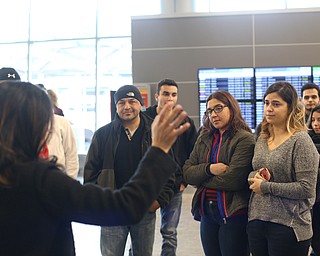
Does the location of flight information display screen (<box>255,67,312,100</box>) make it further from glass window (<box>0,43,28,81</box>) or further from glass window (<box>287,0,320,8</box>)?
glass window (<box>0,43,28,81</box>)

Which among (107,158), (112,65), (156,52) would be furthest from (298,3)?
(107,158)

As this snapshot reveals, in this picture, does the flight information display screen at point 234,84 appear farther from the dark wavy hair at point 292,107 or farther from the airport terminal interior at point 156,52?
the dark wavy hair at point 292,107

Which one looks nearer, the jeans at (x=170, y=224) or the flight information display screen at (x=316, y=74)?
the jeans at (x=170, y=224)

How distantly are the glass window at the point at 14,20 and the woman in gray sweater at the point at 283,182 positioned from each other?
27.9ft

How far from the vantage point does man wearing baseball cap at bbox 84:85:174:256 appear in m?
2.31

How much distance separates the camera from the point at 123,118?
241cm

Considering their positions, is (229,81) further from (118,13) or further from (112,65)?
(118,13)

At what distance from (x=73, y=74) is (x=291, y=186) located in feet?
26.0

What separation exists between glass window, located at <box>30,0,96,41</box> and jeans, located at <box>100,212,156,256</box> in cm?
733

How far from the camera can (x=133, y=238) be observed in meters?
2.38

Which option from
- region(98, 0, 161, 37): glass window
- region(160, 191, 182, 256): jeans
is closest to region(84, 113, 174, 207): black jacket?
region(160, 191, 182, 256): jeans

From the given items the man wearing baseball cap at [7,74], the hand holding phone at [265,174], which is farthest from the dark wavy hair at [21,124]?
the man wearing baseball cap at [7,74]

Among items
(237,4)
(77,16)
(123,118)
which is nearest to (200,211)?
(123,118)

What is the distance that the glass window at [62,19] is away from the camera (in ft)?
29.3
